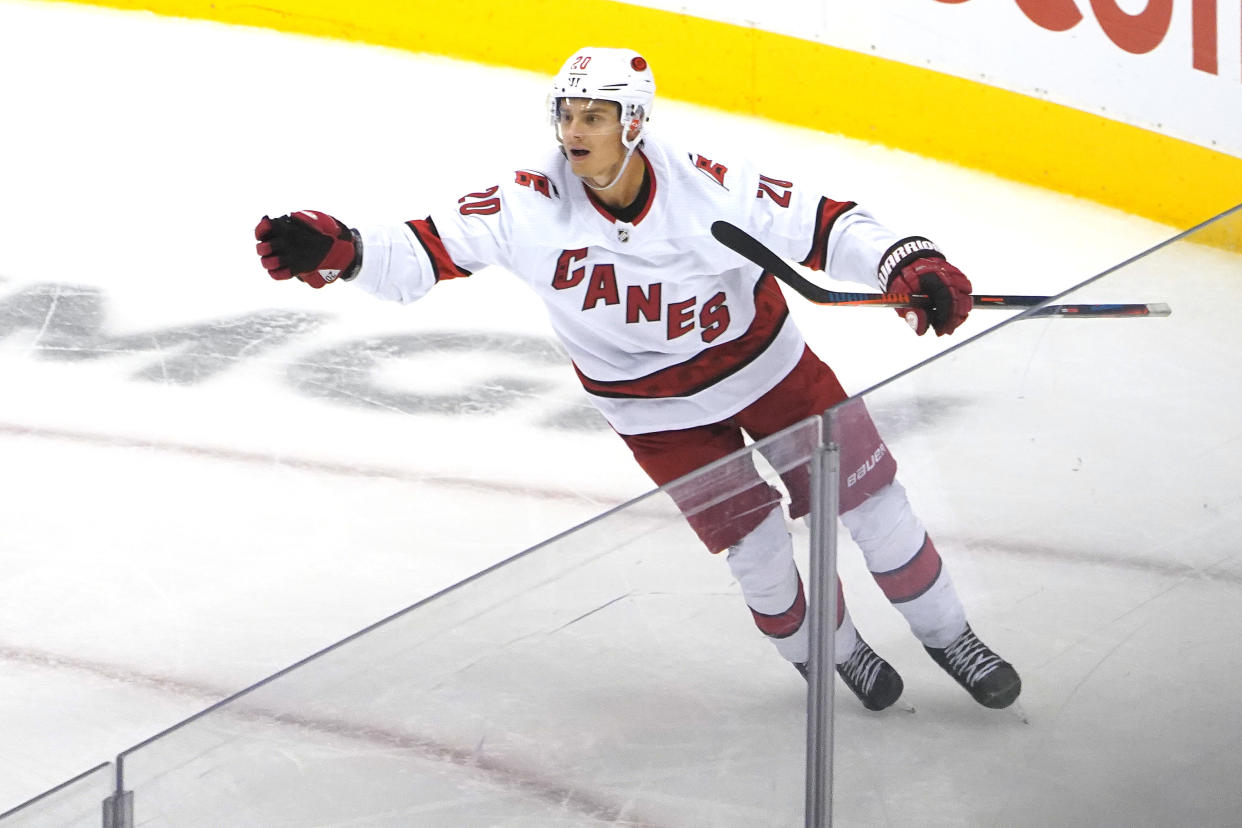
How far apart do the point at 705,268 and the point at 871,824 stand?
1090 millimetres

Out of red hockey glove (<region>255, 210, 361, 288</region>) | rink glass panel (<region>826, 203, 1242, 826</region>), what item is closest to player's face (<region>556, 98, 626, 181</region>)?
red hockey glove (<region>255, 210, 361, 288</region>)

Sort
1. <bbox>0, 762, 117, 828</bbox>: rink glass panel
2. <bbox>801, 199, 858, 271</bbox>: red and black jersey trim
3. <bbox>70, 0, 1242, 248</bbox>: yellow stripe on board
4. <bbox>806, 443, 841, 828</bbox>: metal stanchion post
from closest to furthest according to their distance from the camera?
<bbox>0, 762, 117, 828</bbox>: rink glass panel → <bbox>806, 443, 841, 828</bbox>: metal stanchion post → <bbox>801, 199, 858, 271</bbox>: red and black jersey trim → <bbox>70, 0, 1242, 248</bbox>: yellow stripe on board

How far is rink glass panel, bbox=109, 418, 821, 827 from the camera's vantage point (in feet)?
4.67

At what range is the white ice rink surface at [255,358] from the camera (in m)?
2.94

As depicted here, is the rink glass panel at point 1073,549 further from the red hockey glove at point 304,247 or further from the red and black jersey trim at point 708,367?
the red hockey glove at point 304,247

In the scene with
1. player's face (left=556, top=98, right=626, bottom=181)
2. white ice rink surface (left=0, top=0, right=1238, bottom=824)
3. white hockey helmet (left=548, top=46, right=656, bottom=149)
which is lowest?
white ice rink surface (left=0, top=0, right=1238, bottom=824)

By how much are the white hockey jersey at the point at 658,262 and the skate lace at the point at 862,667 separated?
0.96 metres

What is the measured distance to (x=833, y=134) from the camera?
4.80 m

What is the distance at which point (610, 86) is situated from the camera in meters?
2.42

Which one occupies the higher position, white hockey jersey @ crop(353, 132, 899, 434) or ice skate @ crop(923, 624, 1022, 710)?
white hockey jersey @ crop(353, 132, 899, 434)

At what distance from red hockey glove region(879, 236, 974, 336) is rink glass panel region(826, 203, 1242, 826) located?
0.70 m

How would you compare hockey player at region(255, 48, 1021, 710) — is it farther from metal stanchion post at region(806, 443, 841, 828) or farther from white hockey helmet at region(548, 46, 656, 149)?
metal stanchion post at region(806, 443, 841, 828)

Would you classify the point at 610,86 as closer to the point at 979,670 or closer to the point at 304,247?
the point at 304,247

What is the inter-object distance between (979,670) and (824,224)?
3.42 feet
